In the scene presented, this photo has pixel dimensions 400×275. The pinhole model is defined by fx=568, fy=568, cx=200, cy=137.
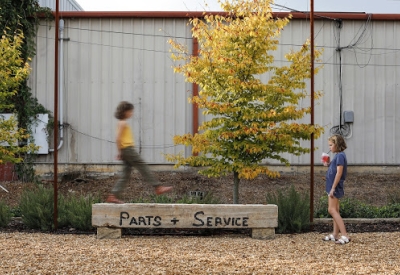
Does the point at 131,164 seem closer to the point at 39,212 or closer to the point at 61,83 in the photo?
the point at 39,212

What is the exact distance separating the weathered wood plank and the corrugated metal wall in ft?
25.4

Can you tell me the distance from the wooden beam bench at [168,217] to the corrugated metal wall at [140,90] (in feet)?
25.4

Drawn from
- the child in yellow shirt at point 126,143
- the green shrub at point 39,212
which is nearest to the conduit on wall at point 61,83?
the green shrub at point 39,212

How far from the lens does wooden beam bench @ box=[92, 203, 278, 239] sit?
24.4 ft

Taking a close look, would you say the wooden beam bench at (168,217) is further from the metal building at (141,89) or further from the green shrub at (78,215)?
the metal building at (141,89)

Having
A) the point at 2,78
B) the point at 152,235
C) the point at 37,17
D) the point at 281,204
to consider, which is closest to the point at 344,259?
the point at 281,204

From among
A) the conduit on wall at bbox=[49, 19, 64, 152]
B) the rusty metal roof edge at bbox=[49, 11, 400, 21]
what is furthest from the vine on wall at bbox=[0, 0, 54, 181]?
the rusty metal roof edge at bbox=[49, 11, 400, 21]

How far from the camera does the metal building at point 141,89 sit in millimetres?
15203

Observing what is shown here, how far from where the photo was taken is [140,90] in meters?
15.2

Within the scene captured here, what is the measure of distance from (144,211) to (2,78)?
184 inches

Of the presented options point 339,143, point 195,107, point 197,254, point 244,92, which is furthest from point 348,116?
point 197,254

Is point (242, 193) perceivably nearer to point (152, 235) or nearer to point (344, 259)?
point (152, 235)

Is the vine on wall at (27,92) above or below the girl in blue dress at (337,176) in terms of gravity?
above

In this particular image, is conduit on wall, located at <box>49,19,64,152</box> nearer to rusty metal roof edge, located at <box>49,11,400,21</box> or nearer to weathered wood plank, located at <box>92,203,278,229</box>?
rusty metal roof edge, located at <box>49,11,400,21</box>
